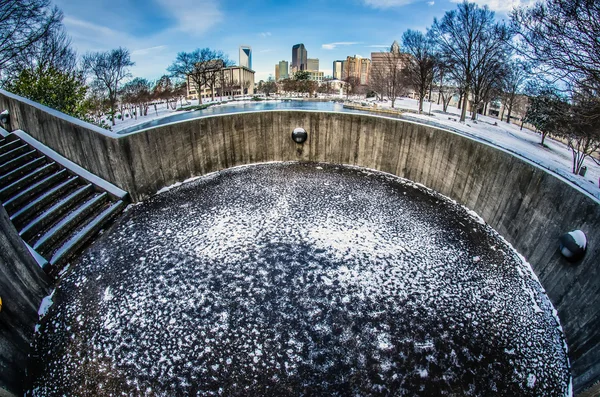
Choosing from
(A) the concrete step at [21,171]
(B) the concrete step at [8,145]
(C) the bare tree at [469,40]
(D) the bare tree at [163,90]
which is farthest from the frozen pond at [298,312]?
(D) the bare tree at [163,90]

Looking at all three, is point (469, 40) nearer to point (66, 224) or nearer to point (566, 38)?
point (566, 38)

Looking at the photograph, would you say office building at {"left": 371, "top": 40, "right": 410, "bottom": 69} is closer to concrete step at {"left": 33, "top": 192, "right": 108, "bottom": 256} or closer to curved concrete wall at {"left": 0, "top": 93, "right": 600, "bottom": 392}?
curved concrete wall at {"left": 0, "top": 93, "right": 600, "bottom": 392}

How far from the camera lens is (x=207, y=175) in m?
10.0

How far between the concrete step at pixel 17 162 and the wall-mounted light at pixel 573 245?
10951 mm

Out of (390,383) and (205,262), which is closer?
(390,383)

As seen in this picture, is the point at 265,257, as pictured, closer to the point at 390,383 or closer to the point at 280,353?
the point at 280,353

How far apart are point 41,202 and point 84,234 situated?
1.14 metres

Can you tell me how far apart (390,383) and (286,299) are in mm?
1872

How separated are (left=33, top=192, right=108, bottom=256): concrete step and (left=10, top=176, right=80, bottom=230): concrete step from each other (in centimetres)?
48

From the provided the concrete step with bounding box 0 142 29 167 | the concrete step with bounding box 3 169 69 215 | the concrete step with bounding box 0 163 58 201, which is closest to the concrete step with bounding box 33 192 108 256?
the concrete step with bounding box 3 169 69 215

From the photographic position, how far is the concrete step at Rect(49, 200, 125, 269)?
5.19m

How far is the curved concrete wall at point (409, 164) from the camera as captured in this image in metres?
4.22

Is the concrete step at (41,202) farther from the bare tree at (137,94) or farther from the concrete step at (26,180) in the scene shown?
the bare tree at (137,94)

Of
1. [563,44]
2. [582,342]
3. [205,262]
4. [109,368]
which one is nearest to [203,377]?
[109,368]
